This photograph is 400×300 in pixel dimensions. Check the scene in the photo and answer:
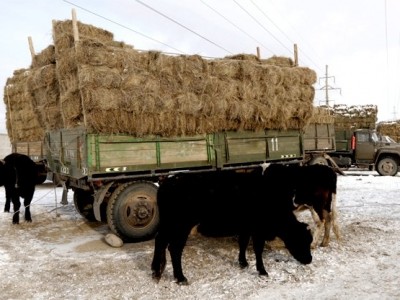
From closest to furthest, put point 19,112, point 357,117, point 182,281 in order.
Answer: point 182,281
point 19,112
point 357,117

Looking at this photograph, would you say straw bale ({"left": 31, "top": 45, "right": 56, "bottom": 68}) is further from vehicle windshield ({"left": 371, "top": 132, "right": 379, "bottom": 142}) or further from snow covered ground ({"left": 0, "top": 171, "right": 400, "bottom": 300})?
vehicle windshield ({"left": 371, "top": 132, "right": 379, "bottom": 142})

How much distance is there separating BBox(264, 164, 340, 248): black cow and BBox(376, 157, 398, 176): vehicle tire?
12419mm

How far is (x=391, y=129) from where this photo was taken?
27.2 m

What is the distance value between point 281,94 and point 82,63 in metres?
4.69

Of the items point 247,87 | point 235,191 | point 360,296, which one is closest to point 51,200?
point 247,87

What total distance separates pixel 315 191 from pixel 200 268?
234 cm

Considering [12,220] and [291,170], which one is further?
[12,220]

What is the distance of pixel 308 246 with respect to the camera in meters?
5.17

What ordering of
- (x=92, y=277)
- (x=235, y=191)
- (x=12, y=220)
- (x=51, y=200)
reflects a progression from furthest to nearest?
(x=51, y=200) → (x=12, y=220) → (x=235, y=191) → (x=92, y=277)

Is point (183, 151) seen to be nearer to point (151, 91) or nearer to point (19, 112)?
point (151, 91)

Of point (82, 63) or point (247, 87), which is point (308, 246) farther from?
point (82, 63)

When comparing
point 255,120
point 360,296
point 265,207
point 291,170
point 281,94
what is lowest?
point 360,296

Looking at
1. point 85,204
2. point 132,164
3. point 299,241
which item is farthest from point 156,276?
point 85,204

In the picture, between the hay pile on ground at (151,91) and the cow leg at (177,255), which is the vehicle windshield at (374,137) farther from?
the cow leg at (177,255)
